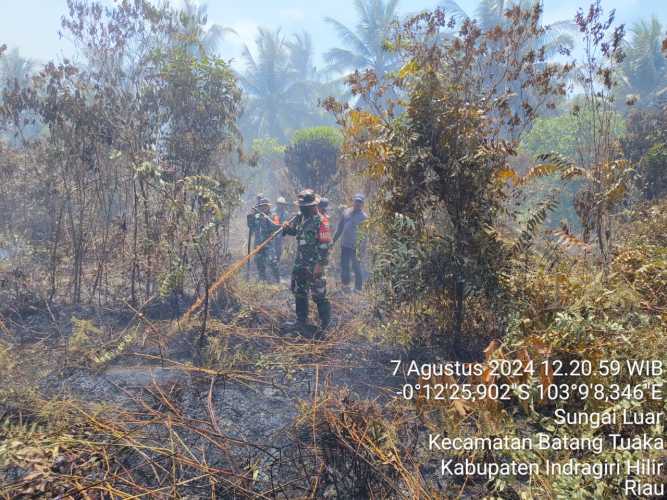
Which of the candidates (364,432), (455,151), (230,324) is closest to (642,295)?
(455,151)

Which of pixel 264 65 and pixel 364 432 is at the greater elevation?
pixel 264 65

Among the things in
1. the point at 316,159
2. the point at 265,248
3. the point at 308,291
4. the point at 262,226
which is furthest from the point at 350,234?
the point at 316,159

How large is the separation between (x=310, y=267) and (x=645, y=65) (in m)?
21.4

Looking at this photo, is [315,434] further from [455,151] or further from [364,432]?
[455,151]

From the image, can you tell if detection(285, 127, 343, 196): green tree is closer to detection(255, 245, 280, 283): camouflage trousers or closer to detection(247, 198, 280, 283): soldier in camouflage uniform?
detection(247, 198, 280, 283): soldier in camouflage uniform

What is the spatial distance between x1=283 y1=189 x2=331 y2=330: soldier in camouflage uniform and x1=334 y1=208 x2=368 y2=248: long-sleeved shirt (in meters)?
2.23

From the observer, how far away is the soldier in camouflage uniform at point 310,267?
206 inches

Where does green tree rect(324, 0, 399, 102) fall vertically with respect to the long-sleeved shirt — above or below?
above

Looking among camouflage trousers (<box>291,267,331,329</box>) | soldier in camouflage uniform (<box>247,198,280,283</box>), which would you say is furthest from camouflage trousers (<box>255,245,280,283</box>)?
camouflage trousers (<box>291,267,331,329</box>)

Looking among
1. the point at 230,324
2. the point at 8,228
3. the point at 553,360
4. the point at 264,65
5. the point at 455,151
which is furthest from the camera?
the point at 264,65

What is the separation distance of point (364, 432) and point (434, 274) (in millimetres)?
1652

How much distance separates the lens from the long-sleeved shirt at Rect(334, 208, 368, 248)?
7.65 metres

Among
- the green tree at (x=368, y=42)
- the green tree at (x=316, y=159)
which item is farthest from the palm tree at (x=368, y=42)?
the green tree at (x=316, y=159)

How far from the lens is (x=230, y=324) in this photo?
5.13 m
